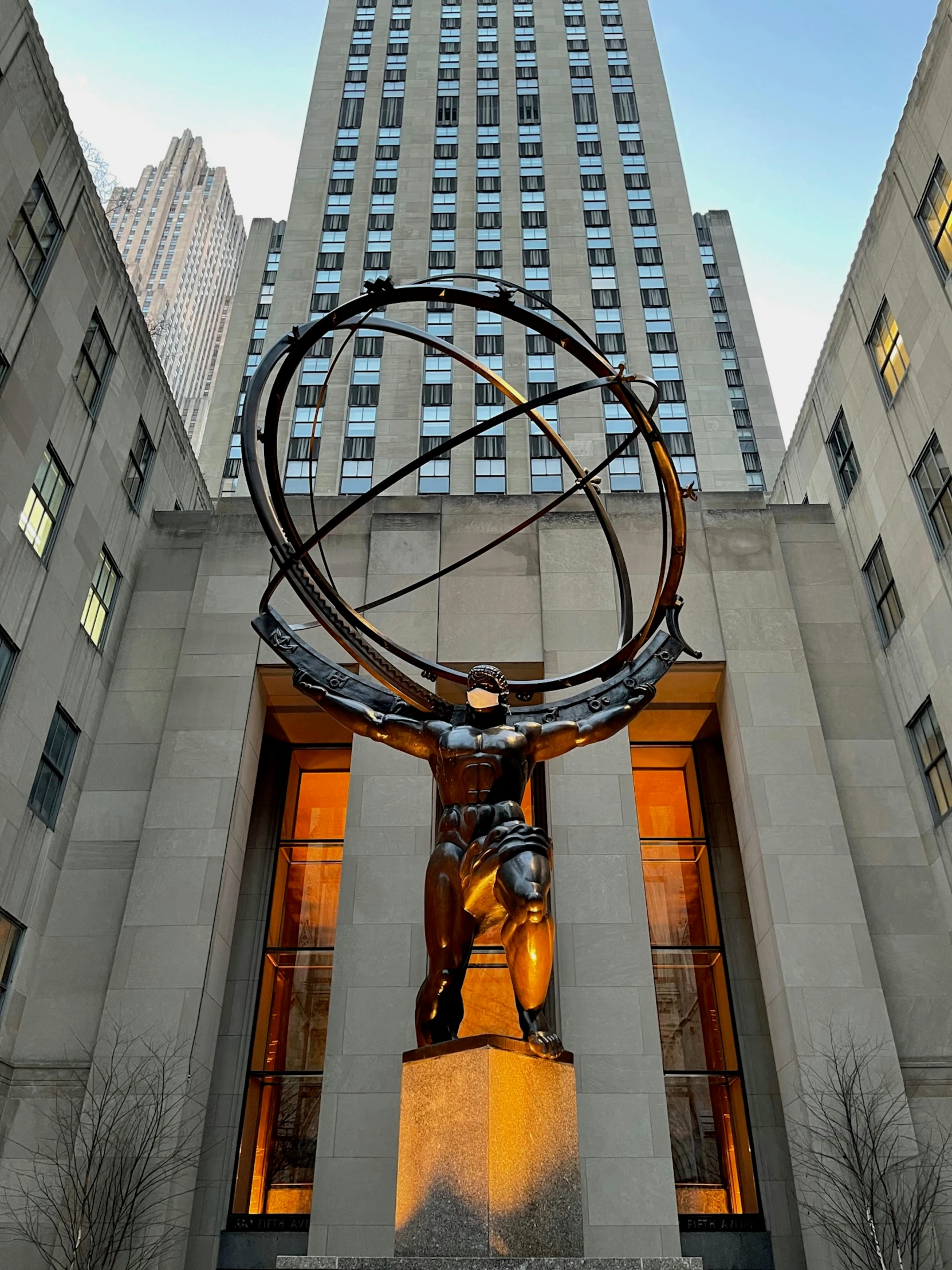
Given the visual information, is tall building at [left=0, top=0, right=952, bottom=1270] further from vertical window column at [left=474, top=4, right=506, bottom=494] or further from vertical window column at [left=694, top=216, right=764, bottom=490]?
vertical window column at [left=694, top=216, right=764, bottom=490]

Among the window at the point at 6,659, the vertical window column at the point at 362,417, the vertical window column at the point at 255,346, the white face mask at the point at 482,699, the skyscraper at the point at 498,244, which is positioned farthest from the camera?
the vertical window column at the point at 255,346

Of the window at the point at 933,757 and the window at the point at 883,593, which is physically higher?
the window at the point at 883,593

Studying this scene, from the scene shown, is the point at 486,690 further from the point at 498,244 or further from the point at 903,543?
the point at 498,244

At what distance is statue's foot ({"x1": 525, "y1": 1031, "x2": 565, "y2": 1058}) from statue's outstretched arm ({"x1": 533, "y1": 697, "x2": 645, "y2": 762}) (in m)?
2.57

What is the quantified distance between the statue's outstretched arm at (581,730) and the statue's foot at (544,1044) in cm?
257

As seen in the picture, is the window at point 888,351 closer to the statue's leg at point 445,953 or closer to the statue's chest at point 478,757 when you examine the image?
the statue's chest at point 478,757

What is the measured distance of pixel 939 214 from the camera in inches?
657

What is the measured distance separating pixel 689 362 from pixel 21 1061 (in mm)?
36919

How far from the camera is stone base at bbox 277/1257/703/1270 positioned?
5.53 metres

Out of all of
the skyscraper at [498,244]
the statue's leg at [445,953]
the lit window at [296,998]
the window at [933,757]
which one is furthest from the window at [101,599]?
the skyscraper at [498,244]

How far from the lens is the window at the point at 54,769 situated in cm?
1616

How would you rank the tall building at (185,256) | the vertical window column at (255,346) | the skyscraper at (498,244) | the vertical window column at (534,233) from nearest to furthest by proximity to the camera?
the vertical window column at (534,233) < the skyscraper at (498,244) < the vertical window column at (255,346) < the tall building at (185,256)

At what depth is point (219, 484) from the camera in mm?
42156

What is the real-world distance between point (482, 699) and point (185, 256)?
174m
